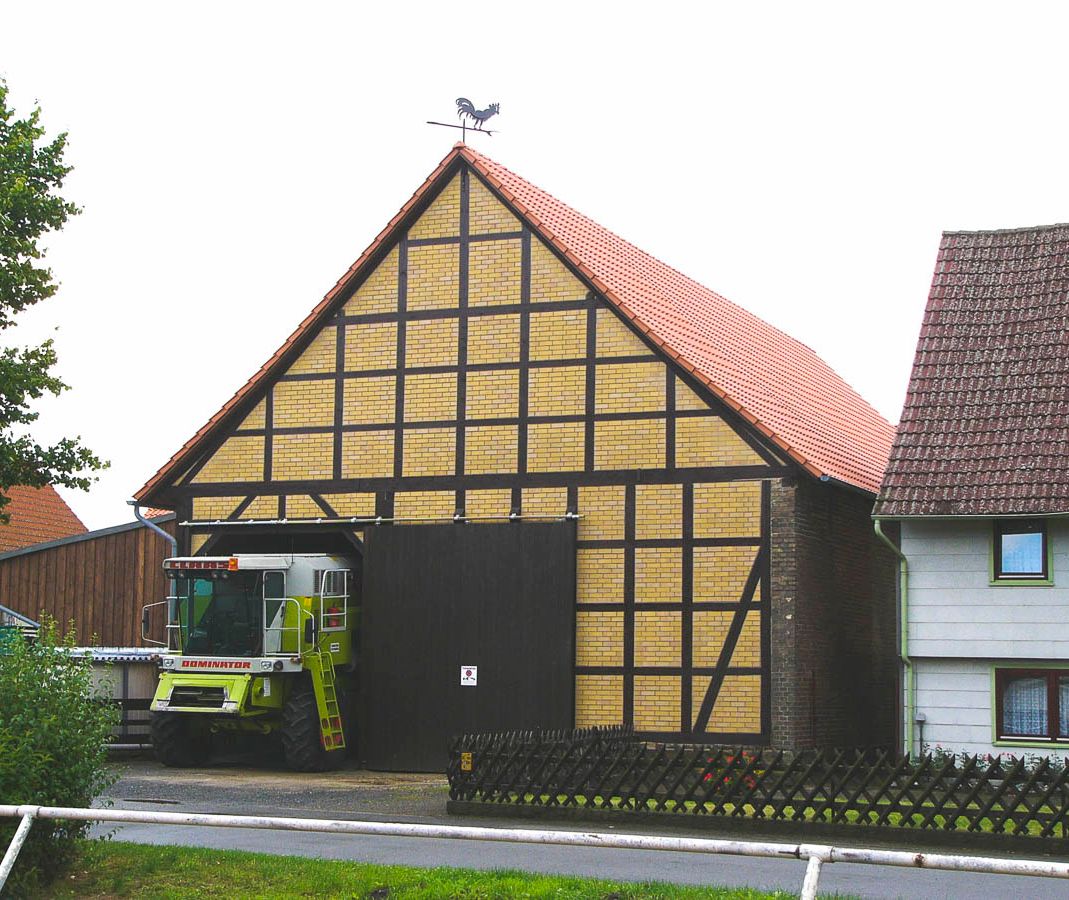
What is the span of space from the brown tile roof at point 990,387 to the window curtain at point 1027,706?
2.49 metres

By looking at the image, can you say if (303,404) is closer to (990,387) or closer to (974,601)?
(990,387)

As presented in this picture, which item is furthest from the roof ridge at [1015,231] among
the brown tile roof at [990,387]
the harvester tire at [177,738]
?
the harvester tire at [177,738]

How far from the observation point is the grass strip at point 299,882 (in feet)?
40.2

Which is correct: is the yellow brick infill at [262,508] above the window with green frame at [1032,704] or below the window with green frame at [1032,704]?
above

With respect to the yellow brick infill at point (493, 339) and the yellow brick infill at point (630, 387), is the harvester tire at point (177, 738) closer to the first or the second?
the yellow brick infill at point (493, 339)

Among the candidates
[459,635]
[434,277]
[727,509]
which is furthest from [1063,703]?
[434,277]

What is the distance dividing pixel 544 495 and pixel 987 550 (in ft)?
22.6

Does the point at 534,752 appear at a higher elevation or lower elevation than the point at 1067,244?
lower

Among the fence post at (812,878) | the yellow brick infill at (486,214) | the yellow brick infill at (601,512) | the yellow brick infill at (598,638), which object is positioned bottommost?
the fence post at (812,878)

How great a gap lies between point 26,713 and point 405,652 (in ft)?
43.0

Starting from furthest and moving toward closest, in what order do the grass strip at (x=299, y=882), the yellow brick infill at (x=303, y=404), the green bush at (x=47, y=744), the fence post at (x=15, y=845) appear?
1. the yellow brick infill at (x=303, y=404)
2. the green bush at (x=47, y=744)
3. the grass strip at (x=299, y=882)
4. the fence post at (x=15, y=845)

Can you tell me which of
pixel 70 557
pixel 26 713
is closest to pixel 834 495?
pixel 26 713

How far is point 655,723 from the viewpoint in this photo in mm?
24125

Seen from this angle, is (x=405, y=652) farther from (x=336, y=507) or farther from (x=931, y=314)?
(x=931, y=314)
